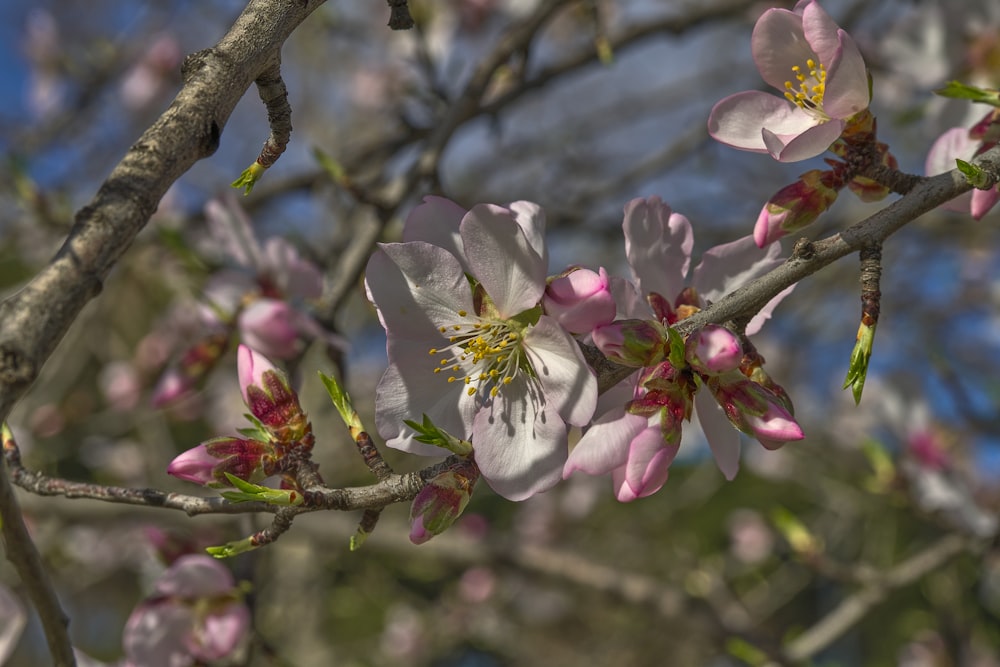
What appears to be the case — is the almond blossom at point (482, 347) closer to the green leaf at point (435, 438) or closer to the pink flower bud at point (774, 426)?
the green leaf at point (435, 438)

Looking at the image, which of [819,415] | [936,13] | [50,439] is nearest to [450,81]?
[936,13]

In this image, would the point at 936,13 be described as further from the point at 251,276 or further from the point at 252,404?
the point at 252,404

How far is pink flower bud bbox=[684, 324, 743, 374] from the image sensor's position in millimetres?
883

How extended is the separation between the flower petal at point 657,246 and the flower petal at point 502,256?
145 millimetres

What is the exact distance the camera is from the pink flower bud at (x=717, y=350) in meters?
0.88

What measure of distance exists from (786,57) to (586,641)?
6637 mm

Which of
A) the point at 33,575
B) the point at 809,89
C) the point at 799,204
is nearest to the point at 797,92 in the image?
the point at 809,89

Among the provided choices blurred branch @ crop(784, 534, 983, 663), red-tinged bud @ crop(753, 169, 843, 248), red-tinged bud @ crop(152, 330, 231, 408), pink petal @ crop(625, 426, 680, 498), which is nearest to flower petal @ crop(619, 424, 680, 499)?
pink petal @ crop(625, 426, 680, 498)

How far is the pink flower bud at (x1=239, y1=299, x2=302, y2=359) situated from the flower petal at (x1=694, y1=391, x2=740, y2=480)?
0.87 m

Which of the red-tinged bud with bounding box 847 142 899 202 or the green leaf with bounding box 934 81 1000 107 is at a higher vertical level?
the green leaf with bounding box 934 81 1000 107

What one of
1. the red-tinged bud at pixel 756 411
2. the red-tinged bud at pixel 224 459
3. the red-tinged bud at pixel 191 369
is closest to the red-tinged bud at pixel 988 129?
the red-tinged bud at pixel 756 411

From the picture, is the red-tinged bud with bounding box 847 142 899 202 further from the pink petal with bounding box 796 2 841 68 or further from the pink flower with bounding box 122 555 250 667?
the pink flower with bounding box 122 555 250 667

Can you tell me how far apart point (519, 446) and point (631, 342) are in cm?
21

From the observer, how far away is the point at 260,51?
801 millimetres
